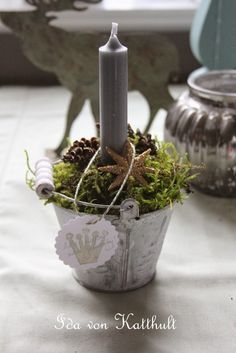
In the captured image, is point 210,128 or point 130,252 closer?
point 130,252

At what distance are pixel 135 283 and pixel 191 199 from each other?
8.8 inches

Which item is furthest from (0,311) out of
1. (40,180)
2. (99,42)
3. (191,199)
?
(99,42)

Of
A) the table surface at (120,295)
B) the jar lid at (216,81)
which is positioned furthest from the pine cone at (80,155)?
the jar lid at (216,81)

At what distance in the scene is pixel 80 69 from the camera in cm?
86

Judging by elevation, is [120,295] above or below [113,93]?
below

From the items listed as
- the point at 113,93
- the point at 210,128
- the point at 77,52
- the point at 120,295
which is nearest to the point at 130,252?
the point at 120,295

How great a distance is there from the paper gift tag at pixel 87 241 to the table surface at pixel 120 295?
66 mm

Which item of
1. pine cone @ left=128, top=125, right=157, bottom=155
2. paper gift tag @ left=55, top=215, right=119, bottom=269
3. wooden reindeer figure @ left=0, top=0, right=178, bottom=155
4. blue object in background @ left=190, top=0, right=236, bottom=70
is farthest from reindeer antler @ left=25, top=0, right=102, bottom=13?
paper gift tag @ left=55, top=215, right=119, bottom=269

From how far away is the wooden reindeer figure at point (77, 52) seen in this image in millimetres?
854

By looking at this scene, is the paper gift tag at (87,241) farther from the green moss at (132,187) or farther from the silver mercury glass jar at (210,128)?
the silver mercury glass jar at (210,128)

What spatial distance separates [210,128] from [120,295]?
11.0 inches

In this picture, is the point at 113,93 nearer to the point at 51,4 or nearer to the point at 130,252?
the point at 130,252

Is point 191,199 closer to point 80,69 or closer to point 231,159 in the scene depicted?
point 231,159

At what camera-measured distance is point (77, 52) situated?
2.82 ft
